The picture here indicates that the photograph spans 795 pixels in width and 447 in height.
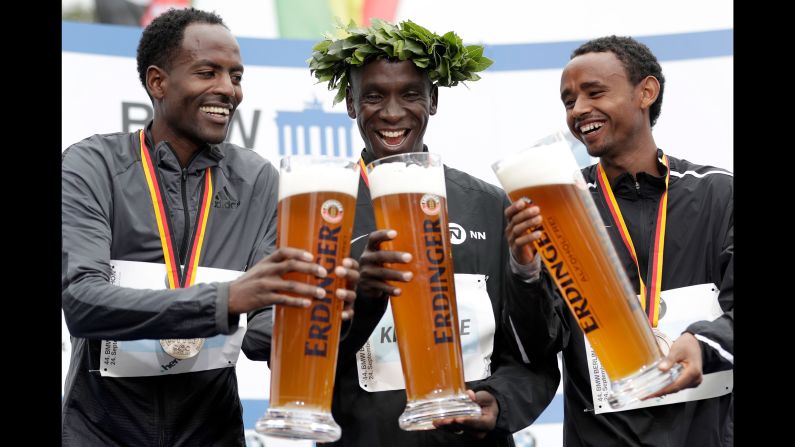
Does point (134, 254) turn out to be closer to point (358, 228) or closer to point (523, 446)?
point (358, 228)

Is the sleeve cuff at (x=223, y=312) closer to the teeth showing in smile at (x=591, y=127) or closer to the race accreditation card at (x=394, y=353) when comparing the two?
the race accreditation card at (x=394, y=353)

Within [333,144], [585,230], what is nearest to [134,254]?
[585,230]

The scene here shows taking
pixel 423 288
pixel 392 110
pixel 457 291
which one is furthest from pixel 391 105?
pixel 423 288

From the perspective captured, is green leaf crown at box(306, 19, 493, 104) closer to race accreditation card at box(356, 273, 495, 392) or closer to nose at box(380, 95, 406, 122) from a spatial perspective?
nose at box(380, 95, 406, 122)

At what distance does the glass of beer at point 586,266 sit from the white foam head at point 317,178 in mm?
360

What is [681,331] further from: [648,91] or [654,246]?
[648,91]

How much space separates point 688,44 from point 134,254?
9.86 ft

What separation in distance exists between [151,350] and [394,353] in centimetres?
65

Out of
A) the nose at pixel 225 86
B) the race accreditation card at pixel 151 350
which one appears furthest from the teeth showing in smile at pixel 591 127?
the race accreditation card at pixel 151 350

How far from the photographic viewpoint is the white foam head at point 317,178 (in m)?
2.08

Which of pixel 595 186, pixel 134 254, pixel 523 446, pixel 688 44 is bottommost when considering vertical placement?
pixel 523 446

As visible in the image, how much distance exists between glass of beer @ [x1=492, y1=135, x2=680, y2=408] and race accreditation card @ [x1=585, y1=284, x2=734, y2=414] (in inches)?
27.7

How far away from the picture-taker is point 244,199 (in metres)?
2.89

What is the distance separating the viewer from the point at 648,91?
3.41 metres
